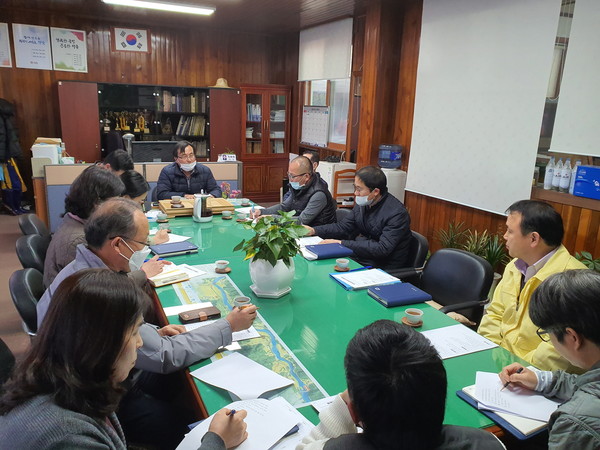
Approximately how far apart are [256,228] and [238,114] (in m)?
5.75

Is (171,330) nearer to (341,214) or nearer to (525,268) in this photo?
(525,268)

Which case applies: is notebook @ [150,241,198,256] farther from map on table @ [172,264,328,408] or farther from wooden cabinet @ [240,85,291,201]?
wooden cabinet @ [240,85,291,201]

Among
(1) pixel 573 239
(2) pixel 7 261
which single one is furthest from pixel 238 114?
(1) pixel 573 239

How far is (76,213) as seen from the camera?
237 centimetres

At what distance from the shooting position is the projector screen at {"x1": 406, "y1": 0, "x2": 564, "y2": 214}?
12.1ft

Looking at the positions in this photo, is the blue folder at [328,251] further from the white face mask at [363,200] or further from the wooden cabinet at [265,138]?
the wooden cabinet at [265,138]

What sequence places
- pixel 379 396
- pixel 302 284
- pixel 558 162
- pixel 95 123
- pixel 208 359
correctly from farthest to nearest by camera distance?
pixel 95 123 < pixel 558 162 < pixel 302 284 < pixel 208 359 < pixel 379 396

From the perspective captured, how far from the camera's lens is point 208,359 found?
5.36ft

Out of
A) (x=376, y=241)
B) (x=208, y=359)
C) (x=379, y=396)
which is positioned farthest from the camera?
(x=376, y=241)

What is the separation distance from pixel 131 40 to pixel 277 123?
8.79 feet

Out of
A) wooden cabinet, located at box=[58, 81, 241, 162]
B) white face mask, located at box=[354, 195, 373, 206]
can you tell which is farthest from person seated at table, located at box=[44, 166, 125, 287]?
wooden cabinet, located at box=[58, 81, 241, 162]

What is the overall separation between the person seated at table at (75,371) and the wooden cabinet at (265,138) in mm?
6823

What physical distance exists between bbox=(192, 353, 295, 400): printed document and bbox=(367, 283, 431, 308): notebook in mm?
771

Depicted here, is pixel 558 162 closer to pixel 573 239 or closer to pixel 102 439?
pixel 573 239
